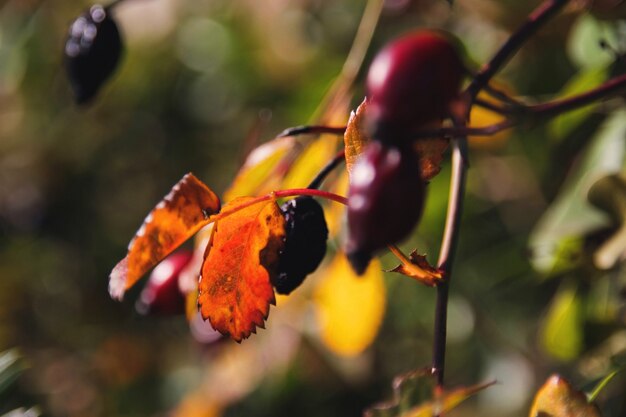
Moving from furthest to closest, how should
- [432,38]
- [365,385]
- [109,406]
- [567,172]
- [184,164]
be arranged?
[184,164] < [109,406] < [365,385] < [567,172] < [432,38]

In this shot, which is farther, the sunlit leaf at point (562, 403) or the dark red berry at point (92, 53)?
the dark red berry at point (92, 53)

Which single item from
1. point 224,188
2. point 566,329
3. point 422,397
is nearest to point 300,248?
point 422,397

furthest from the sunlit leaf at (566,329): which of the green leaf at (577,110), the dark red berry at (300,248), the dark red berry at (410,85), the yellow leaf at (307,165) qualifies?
the dark red berry at (410,85)

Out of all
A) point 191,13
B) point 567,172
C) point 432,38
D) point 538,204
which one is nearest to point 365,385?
point 538,204

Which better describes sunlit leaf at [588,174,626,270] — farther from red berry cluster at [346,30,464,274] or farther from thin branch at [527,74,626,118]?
red berry cluster at [346,30,464,274]

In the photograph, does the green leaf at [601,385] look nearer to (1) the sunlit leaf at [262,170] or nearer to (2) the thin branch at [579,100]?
(2) the thin branch at [579,100]

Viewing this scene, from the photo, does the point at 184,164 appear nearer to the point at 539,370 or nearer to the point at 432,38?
the point at 539,370
